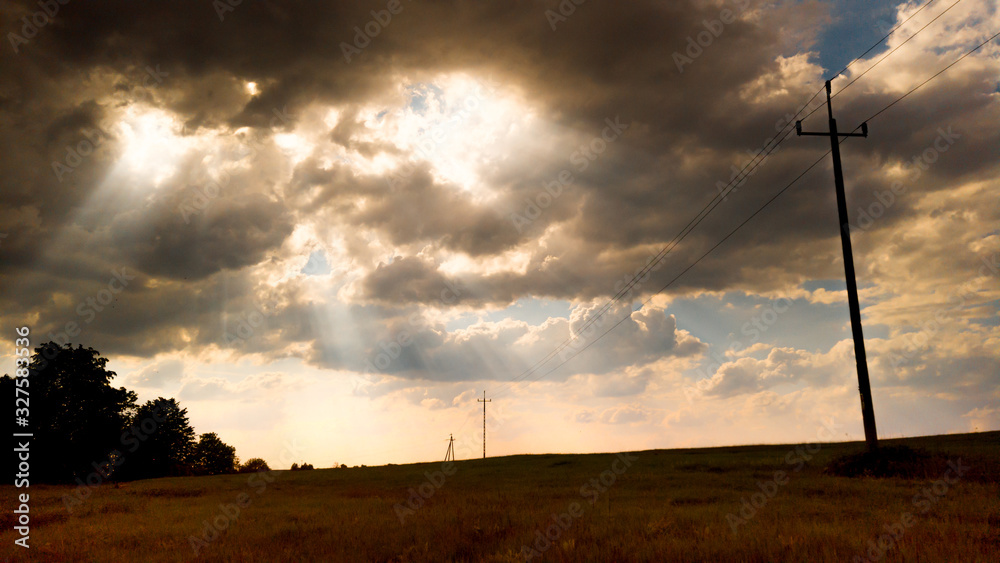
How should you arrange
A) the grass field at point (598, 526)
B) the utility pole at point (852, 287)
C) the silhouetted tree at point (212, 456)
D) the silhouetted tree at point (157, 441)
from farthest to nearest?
the silhouetted tree at point (212, 456)
the silhouetted tree at point (157, 441)
the utility pole at point (852, 287)
the grass field at point (598, 526)

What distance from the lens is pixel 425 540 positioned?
10.4 metres

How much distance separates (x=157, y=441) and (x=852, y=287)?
88.8 m

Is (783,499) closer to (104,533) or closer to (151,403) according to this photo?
(104,533)

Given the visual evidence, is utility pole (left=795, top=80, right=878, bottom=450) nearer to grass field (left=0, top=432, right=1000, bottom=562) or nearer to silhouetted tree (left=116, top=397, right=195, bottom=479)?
grass field (left=0, top=432, right=1000, bottom=562)

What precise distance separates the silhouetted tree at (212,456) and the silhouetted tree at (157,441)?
10212mm

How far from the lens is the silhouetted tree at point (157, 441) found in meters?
70.7

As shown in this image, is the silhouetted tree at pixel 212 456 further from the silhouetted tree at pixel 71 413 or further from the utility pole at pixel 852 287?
the utility pole at pixel 852 287

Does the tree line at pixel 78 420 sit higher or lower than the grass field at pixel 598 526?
higher

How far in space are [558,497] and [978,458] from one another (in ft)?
57.6

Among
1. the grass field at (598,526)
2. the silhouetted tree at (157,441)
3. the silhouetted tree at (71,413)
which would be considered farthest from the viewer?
the silhouetted tree at (157,441)

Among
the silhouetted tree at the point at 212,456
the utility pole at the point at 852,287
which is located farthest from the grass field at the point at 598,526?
the silhouetted tree at the point at 212,456

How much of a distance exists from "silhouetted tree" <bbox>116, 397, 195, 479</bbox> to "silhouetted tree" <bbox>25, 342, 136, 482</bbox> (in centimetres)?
376

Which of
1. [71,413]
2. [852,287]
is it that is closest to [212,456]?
[71,413]

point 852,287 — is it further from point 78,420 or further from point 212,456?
point 212,456
